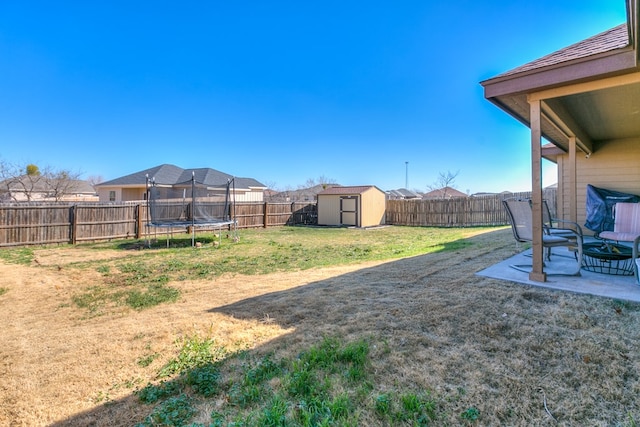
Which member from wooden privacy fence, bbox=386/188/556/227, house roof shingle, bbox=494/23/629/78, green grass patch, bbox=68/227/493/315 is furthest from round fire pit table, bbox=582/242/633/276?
wooden privacy fence, bbox=386/188/556/227

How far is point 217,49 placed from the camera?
12.7 meters

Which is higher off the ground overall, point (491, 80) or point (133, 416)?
point (491, 80)

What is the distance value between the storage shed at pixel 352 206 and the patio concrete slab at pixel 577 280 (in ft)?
35.0

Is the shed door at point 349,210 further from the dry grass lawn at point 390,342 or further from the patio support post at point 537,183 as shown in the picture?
the patio support post at point 537,183

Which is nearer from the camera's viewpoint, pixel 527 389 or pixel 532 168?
pixel 527 389

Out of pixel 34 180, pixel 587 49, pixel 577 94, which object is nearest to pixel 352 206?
pixel 577 94

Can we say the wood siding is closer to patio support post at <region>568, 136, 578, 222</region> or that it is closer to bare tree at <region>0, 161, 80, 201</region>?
patio support post at <region>568, 136, 578, 222</region>

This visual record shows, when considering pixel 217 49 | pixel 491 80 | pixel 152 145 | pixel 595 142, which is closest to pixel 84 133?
pixel 152 145

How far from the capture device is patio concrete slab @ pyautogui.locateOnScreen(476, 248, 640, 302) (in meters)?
3.04

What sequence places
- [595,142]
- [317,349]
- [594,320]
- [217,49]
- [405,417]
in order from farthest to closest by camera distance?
1. [217,49]
2. [595,142]
3. [594,320]
4. [317,349]
5. [405,417]

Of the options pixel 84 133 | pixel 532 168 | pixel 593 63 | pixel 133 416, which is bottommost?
pixel 133 416

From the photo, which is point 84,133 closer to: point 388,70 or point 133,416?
point 388,70

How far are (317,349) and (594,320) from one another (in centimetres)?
221

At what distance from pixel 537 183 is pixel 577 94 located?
1219 millimetres
